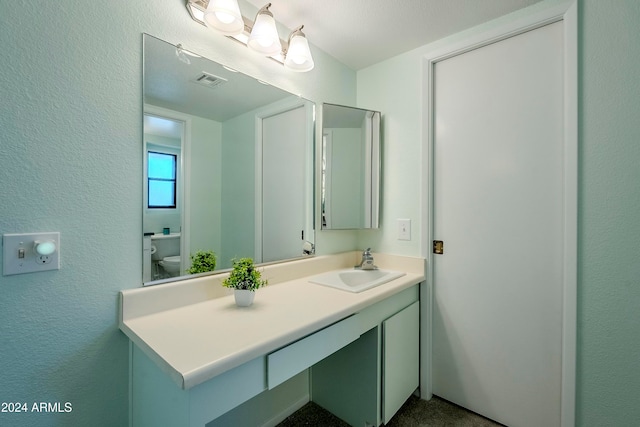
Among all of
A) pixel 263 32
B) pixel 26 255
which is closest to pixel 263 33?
pixel 263 32

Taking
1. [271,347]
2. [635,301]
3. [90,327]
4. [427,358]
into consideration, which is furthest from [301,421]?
[635,301]

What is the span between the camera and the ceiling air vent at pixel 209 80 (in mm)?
1234

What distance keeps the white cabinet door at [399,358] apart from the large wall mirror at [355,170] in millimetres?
621

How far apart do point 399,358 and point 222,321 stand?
1.01 m

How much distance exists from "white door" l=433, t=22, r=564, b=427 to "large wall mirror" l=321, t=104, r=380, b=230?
38cm

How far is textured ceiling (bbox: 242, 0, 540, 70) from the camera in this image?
1391 mm

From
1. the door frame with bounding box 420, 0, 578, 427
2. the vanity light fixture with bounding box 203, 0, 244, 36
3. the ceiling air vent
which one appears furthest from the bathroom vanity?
the vanity light fixture with bounding box 203, 0, 244, 36

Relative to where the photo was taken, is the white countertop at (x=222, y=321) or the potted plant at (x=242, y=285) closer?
the white countertop at (x=222, y=321)

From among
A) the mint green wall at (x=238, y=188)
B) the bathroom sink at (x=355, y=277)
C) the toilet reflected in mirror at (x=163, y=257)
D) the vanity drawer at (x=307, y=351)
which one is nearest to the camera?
the vanity drawer at (x=307, y=351)

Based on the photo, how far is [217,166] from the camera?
1.31 m

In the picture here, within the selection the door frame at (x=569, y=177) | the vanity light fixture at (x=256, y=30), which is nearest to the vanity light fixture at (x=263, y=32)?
the vanity light fixture at (x=256, y=30)

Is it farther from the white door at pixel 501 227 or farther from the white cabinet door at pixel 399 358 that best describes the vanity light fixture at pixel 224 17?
the white cabinet door at pixel 399 358

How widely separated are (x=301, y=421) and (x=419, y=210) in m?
1.36

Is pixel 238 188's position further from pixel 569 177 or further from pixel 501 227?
pixel 569 177
